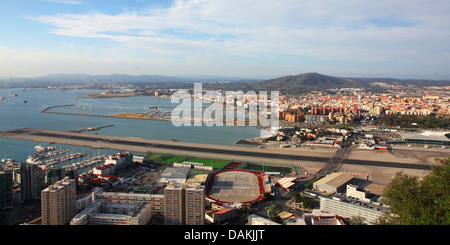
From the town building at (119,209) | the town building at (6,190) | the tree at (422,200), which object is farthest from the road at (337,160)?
the town building at (6,190)

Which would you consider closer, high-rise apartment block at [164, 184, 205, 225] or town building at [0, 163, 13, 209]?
high-rise apartment block at [164, 184, 205, 225]

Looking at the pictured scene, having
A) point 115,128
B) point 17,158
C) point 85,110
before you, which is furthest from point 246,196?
point 85,110

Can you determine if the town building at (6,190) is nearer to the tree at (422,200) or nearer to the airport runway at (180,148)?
the airport runway at (180,148)

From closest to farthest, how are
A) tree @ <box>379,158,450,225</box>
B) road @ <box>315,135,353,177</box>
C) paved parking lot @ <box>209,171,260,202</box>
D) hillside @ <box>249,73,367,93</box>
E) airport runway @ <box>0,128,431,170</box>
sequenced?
1. tree @ <box>379,158,450,225</box>
2. paved parking lot @ <box>209,171,260,202</box>
3. road @ <box>315,135,353,177</box>
4. airport runway @ <box>0,128,431,170</box>
5. hillside @ <box>249,73,367,93</box>

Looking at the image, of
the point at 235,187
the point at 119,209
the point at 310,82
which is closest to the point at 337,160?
the point at 235,187

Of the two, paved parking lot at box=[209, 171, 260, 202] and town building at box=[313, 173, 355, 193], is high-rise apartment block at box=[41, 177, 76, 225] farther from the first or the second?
town building at box=[313, 173, 355, 193]

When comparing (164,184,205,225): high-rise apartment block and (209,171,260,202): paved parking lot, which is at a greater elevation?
(164,184,205,225): high-rise apartment block

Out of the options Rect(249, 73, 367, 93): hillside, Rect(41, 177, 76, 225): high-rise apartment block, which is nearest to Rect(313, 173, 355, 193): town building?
Rect(41, 177, 76, 225): high-rise apartment block
